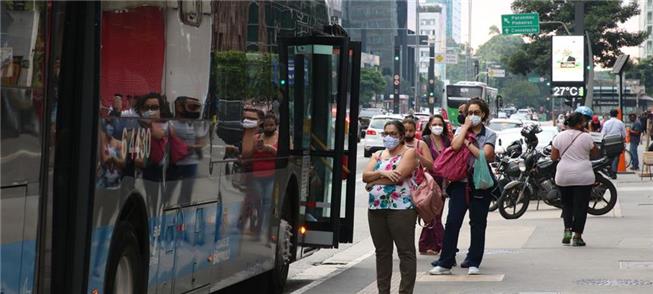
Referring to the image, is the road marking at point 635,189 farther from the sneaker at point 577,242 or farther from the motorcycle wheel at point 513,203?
the sneaker at point 577,242

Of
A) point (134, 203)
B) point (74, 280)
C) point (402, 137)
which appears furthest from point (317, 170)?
point (74, 280)

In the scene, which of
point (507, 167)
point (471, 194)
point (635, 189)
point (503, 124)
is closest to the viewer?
point (471, 194)

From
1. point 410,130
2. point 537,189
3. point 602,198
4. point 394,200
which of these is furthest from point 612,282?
point 537,189

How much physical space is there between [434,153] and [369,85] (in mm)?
121754

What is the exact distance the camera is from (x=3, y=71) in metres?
6.34

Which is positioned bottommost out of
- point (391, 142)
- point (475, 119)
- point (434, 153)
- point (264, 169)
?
point (264, 169)

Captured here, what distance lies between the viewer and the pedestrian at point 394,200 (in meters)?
11.2

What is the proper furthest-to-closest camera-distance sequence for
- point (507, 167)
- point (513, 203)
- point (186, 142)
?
point (507, 167) → point (513, 203) → point (186, 142)

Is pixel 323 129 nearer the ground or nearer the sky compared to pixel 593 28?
nearer the ground

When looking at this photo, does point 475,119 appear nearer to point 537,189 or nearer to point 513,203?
point 513,203

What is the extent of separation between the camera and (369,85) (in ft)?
450

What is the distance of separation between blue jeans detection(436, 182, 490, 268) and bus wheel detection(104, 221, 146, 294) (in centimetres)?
563

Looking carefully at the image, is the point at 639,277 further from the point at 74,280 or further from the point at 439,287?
the point at 74,280

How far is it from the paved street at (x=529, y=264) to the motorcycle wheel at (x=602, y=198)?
0.65ft
